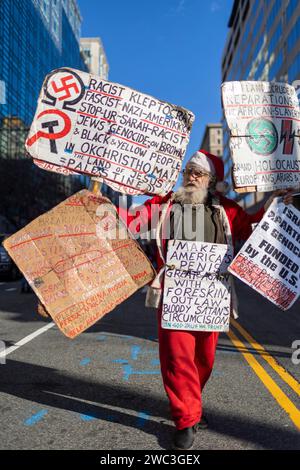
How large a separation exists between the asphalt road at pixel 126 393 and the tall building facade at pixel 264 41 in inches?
1224

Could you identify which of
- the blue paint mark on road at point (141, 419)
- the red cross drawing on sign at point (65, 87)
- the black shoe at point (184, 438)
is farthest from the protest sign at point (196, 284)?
the red cross drawing on sign at point (65, 87)

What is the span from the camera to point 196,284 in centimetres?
362

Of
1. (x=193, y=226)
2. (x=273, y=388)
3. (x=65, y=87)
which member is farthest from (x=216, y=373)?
(x=65, y=87)

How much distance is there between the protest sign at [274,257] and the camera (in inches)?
142

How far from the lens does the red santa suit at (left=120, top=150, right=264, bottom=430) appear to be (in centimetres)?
338

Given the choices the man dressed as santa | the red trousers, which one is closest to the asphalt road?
the red trousers

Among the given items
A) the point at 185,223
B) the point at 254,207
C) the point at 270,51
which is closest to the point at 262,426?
the point at 185,223

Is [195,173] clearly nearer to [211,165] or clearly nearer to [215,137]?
[211,165]

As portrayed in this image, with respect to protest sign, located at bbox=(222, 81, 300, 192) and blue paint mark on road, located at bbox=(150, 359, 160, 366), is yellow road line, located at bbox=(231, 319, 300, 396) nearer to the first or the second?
blue paint mark on road, located at bbox=(150, 359, 160, 366)

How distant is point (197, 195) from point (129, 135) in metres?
0.70

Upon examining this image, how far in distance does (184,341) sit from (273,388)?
179 centimetres

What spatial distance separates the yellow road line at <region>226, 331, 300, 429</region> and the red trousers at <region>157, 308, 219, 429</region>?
971mm

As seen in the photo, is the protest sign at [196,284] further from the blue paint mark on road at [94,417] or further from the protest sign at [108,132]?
the blue paint mark on road at [94,417]

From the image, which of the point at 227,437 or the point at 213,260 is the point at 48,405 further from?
the point at 213,260
